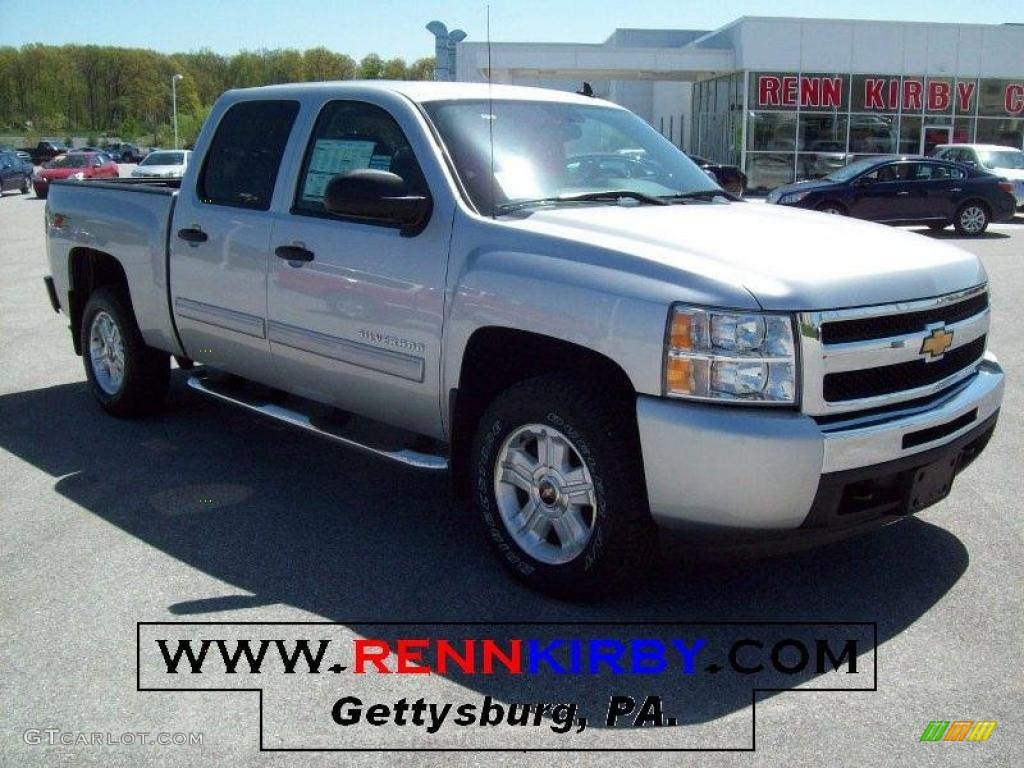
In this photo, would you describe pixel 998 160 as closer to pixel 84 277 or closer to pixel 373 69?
pixel 84 277

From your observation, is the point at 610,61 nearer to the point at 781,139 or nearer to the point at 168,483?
the point at 781,139

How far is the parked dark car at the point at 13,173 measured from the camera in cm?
3784

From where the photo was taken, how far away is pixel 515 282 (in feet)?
13.7

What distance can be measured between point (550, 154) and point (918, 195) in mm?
17971

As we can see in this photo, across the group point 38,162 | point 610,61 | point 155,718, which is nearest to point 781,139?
point 610,61

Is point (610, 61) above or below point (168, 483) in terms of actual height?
above

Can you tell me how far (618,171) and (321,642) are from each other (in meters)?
2.50

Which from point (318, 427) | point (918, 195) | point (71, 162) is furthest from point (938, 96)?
point (318, 427)

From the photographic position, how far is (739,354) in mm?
3684

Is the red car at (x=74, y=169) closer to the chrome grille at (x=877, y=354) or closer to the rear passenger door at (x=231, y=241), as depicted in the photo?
the rear passenger door at (x=231, y=241)

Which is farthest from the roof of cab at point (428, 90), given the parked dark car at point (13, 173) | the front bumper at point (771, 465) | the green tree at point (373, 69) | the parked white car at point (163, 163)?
the green tree at point (373, 69)

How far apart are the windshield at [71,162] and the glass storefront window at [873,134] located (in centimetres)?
2509

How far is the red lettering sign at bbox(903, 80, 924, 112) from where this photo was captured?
1432 inches

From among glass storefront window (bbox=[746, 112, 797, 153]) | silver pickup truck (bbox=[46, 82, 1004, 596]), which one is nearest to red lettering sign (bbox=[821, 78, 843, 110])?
glass storefront window (bbox=[746, 112, 797, 153])
